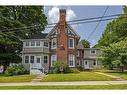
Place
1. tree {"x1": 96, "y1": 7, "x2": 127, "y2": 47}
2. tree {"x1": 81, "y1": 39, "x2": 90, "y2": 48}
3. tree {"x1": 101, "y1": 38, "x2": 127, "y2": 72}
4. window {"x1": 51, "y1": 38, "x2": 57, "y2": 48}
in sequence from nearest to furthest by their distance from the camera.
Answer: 1. tree {"x1": 101, "y1": 38, "x2": 127, "y2": 72}
2. window {"x1": 51, "y1": 38, "x2": 57, "y2": 48}
3. tree {"x1": 96, "y1": 7, "x2": 127, "y2": 47}
4. tree {"x1": 81, "y1": 39, "x2": 90, "y2": 48}

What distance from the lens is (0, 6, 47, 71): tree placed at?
32.9 meters

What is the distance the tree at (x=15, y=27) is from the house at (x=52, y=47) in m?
0.90

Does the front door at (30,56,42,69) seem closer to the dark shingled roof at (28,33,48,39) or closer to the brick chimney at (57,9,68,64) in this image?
the brick chimney at (57,9,68,64)

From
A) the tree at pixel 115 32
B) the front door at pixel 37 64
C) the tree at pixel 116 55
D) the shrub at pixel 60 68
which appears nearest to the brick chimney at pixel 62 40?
the front door at pixel 37 64

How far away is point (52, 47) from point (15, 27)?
14.7 ft

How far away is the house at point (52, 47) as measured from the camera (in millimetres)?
34781

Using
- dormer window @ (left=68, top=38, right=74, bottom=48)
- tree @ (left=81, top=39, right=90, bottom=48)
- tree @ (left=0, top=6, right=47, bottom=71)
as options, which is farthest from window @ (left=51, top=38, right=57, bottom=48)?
tree @ (left=81, top=39, right=90, bottom=48)

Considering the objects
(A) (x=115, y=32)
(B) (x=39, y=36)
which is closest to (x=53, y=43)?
(B) (x=39, y=36)

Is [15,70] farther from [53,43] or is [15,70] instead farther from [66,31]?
[66,31]

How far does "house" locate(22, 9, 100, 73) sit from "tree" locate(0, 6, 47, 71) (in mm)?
900

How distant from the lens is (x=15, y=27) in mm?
34062

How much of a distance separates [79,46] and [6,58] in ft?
28.7

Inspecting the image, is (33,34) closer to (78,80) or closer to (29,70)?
(29,70)

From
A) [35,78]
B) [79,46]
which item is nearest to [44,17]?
[79,46]
